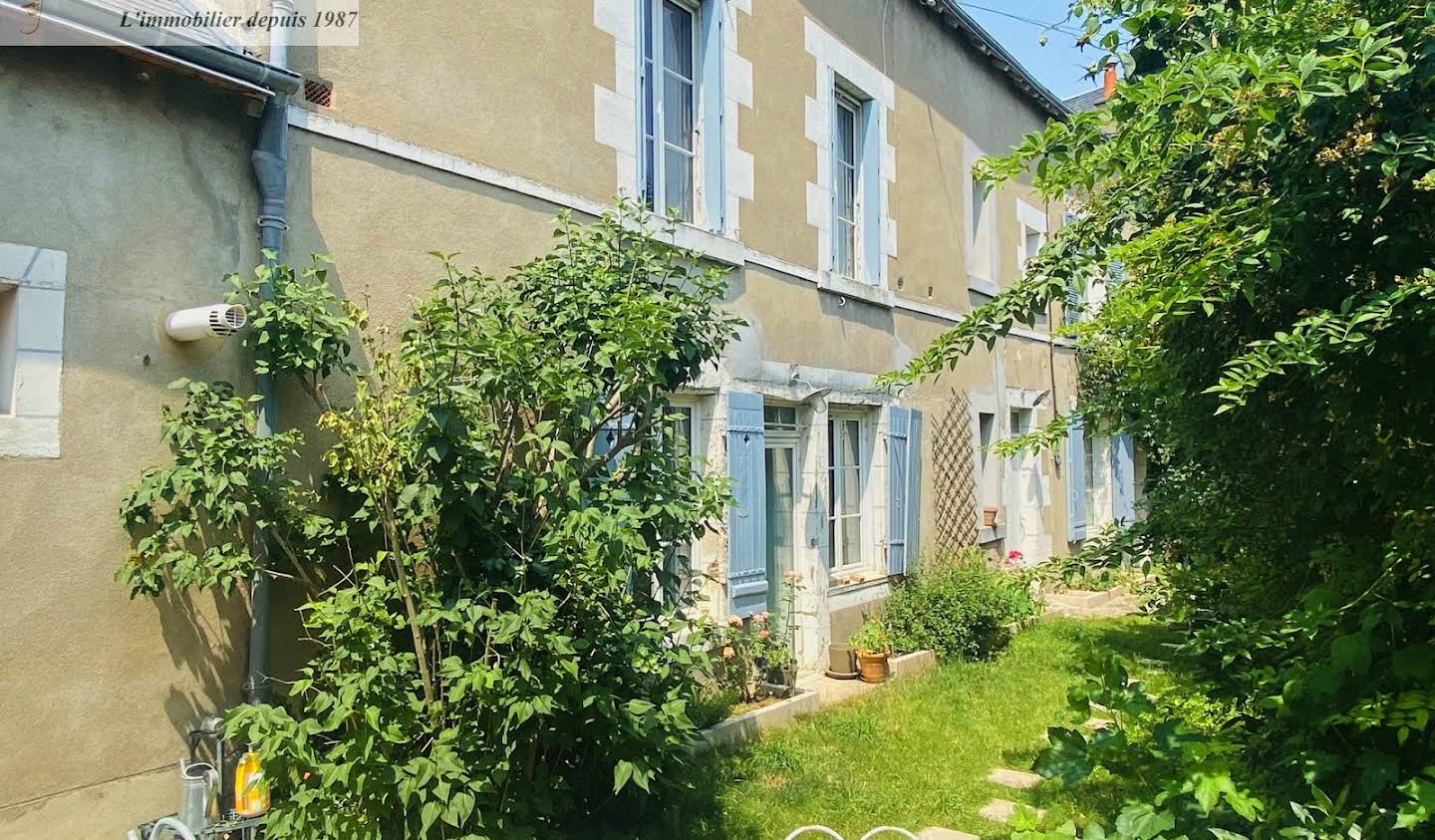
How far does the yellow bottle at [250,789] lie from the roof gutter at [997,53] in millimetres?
7974

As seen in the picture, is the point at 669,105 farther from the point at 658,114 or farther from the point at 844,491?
the point at 844,491

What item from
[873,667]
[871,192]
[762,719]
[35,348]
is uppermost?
[871,192]

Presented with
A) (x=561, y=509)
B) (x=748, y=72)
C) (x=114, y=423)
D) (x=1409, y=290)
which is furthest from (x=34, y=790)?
(x=748, y=72)

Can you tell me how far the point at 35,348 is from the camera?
3.09 meters

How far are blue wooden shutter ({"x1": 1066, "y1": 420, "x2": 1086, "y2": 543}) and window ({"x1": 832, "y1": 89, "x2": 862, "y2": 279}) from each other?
4.82 meters

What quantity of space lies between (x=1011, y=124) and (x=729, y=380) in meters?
6.19

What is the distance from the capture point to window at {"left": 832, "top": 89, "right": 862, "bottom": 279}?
25.3 feet

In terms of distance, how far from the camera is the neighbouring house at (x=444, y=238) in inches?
122

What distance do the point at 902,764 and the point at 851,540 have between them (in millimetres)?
2753

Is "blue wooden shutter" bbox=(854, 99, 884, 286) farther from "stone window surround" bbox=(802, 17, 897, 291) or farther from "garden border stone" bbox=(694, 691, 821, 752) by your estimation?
"garden border stone" bbox=(694, 691, 821, 752)

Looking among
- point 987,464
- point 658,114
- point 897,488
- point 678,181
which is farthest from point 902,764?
point 987,464

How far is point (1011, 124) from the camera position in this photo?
10508 millimetres

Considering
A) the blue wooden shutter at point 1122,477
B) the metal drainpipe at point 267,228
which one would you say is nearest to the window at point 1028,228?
the blue wooden shutter at point 1122,477

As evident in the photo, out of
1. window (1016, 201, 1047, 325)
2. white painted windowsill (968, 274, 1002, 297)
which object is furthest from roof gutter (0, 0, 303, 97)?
window (1016, 201, 1047, 325)
